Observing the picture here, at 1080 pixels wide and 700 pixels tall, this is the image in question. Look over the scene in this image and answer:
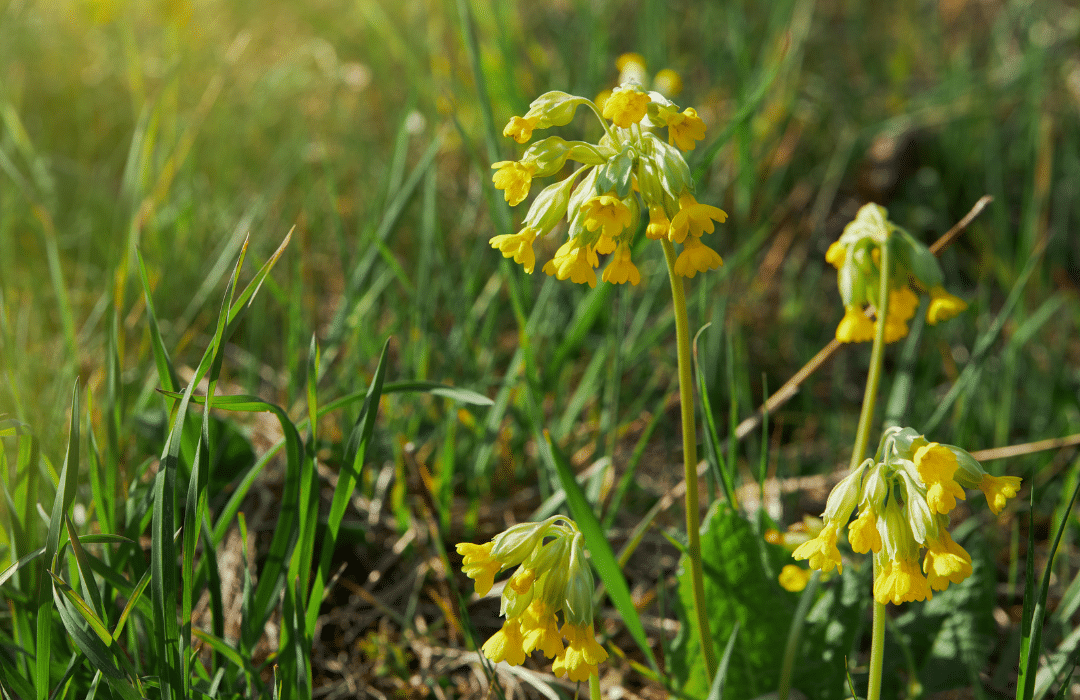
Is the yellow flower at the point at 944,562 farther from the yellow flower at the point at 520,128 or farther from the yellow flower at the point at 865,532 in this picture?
the yellow flower at the point at 520,128

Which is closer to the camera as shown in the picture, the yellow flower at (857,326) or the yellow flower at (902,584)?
the yellow flower at (902,584)

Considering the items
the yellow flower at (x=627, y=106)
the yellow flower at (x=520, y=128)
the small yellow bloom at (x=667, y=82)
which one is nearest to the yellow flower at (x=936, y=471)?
the yellow flower at (x=627, y=106)

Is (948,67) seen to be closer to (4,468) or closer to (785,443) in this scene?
(785,443)

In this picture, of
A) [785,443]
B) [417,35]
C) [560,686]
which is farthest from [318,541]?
[417,35]

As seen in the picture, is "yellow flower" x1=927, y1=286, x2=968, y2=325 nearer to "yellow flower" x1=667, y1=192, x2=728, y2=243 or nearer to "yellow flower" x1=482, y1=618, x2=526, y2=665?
"yellow flower" x1=667, y1=192, x2=728, y2=243

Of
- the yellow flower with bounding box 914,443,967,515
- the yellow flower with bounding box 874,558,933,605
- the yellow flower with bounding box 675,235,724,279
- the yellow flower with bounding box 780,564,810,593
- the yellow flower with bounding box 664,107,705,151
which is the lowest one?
the yellow flower with bounding box 780,564,810,593

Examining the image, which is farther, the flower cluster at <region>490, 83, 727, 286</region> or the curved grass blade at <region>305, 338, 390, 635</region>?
the curved grass blade at <region>305, 338, 390, 635</region>

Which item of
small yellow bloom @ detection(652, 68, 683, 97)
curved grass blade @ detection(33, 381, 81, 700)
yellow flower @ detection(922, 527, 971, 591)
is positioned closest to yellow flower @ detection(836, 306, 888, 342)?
yellow flower @ detection(922, 527, 971, 591)
